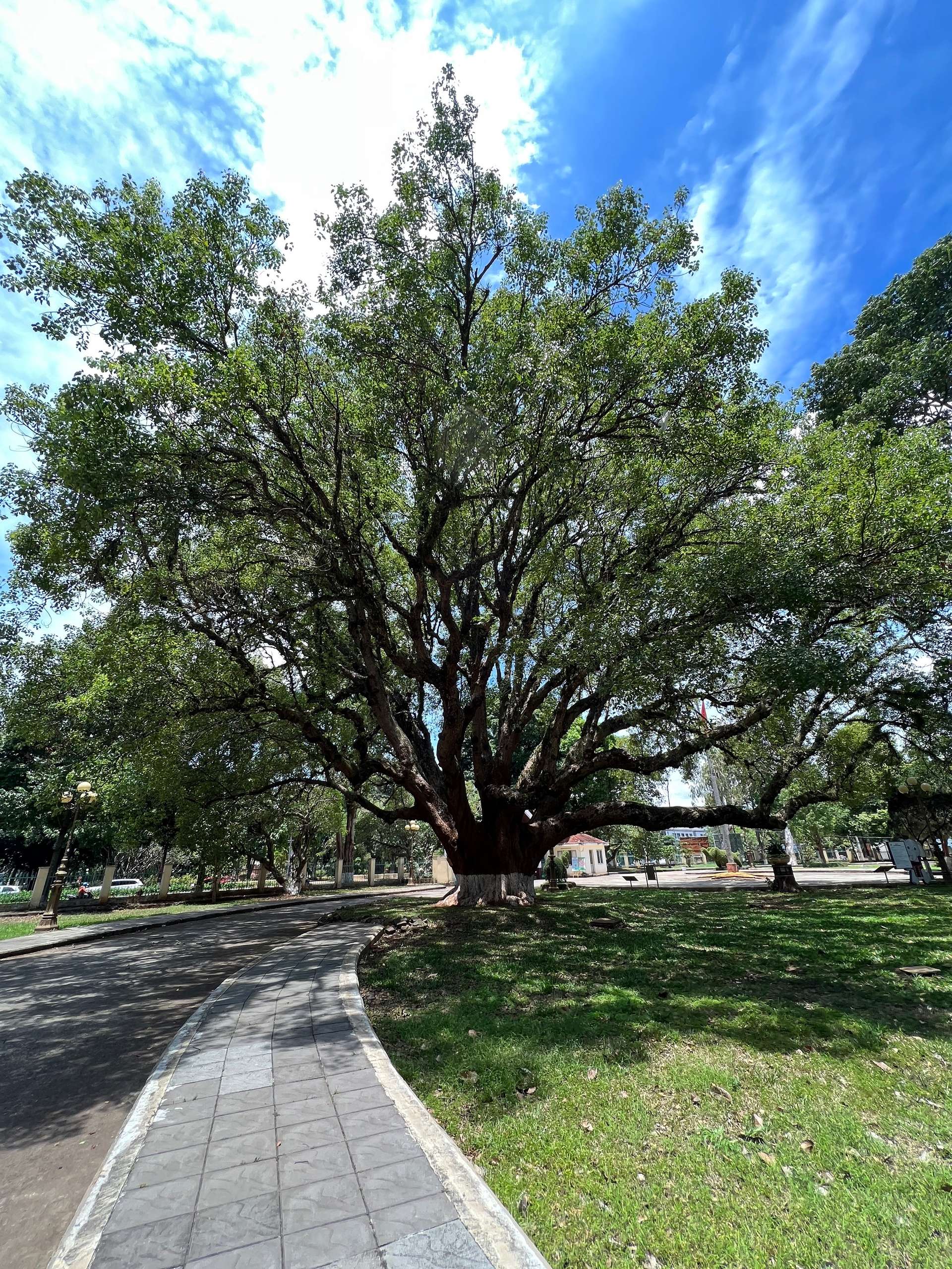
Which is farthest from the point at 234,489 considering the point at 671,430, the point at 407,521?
the point at 671,430

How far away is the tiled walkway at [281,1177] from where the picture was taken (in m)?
2.38

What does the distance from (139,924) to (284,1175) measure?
15.1 metres

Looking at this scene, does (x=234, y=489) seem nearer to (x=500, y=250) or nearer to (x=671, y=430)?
(x=500, y=250)

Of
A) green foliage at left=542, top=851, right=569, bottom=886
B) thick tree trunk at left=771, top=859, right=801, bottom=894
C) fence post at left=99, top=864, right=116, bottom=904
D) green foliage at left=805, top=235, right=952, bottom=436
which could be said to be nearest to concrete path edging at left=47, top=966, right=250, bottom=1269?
green foliage at left=542, top=851, right=569, bottom=886

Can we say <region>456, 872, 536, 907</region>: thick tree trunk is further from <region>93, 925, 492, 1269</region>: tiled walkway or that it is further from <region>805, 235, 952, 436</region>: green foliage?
<region>805, 235, 952, 436</region>: green foliage

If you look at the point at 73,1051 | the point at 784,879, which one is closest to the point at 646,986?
the point at 73,1051

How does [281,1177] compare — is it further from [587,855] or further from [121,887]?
[587,855]

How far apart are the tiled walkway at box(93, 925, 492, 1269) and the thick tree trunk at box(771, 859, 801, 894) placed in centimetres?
1746

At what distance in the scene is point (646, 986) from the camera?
6289 millimetres

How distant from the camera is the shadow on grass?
15.2 feet

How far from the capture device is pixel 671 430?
991 cm

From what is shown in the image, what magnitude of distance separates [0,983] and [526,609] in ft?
36.0

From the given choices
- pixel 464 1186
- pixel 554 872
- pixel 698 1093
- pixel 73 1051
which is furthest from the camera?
pixel 554 872

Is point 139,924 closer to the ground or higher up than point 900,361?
closer to the ground
